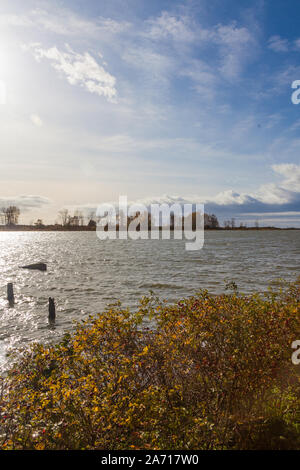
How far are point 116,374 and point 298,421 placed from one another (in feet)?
14.4

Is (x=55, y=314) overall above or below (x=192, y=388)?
below

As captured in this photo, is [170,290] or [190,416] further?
[170,290]

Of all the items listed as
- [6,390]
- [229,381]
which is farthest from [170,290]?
[229,381]

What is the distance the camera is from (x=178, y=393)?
7285mm

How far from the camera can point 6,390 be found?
9.71 metres

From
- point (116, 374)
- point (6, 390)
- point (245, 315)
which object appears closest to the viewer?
point (116, 374)

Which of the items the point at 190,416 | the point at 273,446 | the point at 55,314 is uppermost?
the point at 190,416

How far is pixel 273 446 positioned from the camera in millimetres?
6195

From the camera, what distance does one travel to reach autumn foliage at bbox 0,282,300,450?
6.06 m

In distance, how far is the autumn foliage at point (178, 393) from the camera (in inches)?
239
